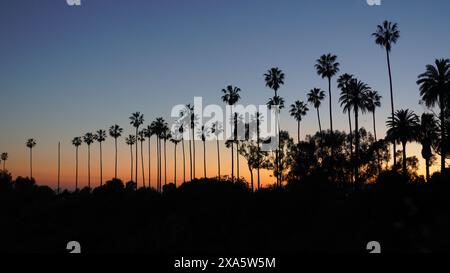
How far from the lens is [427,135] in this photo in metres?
72.4

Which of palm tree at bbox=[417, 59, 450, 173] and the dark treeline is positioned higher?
palm tree at bbox=[417, 59, 450, 173]

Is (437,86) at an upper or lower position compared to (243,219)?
upper

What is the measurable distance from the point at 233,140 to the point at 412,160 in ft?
141

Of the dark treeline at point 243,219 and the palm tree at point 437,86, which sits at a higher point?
the palm tree at point 437,86

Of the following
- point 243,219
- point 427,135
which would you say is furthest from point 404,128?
point 243,219

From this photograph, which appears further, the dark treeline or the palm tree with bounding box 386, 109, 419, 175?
the palm tree with bounding box 386, 109, 419, 175

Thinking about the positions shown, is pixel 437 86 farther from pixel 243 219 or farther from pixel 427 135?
pixel 243 219

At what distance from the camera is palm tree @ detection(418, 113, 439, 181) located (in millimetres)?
69500

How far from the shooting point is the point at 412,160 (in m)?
89.8

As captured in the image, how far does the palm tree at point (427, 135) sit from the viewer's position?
69500mm

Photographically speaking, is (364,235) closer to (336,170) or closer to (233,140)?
(336,170)

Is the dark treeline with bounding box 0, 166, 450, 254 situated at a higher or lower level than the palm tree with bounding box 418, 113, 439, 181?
lower

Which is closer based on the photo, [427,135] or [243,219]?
[243,219]
